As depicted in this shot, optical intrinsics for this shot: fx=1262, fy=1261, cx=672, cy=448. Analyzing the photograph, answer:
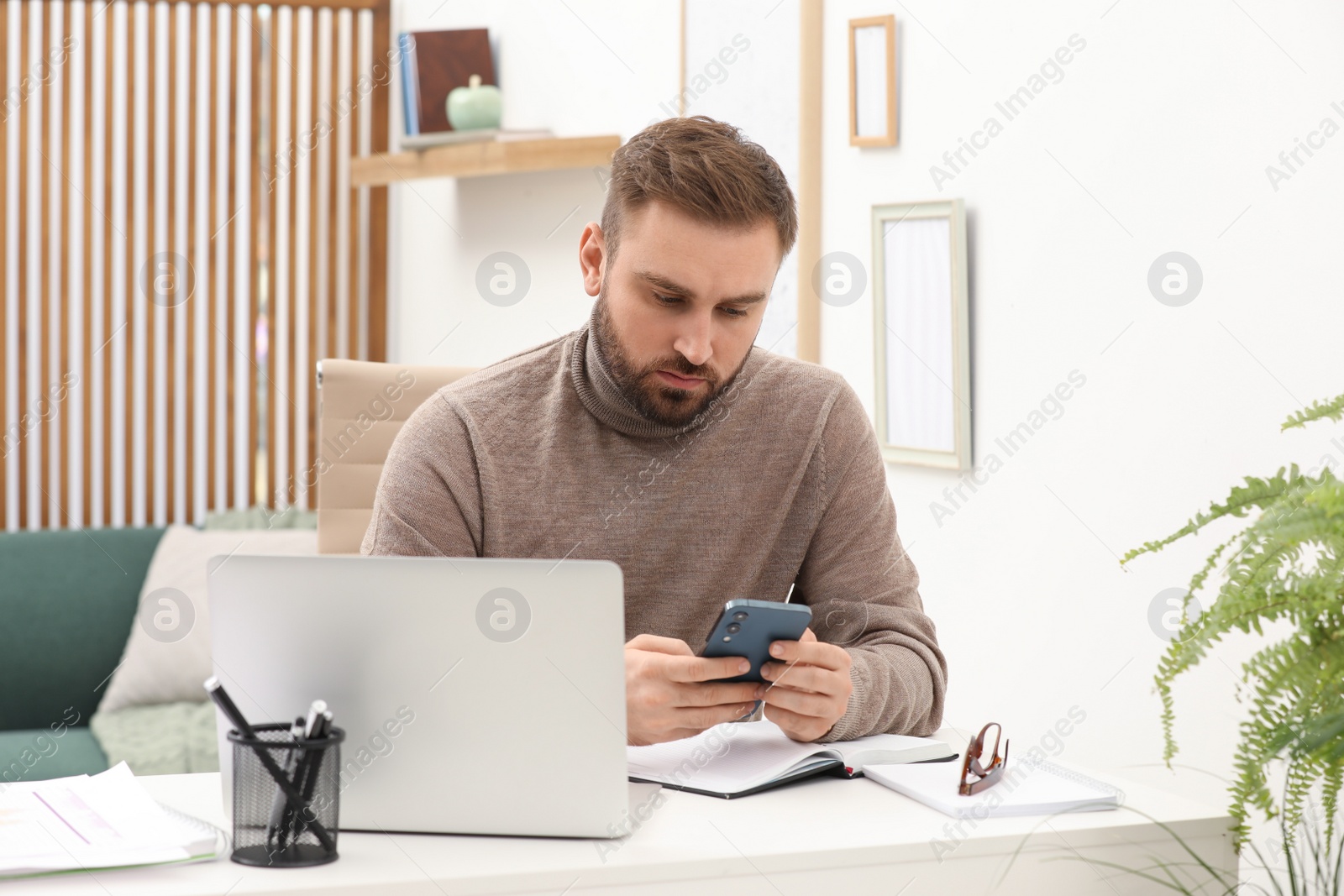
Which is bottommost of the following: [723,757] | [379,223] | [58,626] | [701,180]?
[58,626]

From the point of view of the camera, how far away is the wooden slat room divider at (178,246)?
402cm

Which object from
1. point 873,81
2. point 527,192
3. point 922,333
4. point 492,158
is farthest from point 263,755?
point 527,192

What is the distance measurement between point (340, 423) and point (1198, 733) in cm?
130

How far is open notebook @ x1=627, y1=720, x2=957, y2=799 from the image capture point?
3.91 feet

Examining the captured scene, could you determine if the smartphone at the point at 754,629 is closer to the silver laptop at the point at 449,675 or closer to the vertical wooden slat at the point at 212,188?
the silver laptop at the point at 449,675

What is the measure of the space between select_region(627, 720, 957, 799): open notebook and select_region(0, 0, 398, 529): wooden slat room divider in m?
3.20

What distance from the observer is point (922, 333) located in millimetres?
2311

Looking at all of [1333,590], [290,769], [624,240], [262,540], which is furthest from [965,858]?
[262,540]

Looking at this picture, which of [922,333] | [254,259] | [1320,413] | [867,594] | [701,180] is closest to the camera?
[1320,413]

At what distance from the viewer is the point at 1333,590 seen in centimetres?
96

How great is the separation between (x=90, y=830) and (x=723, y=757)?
0.58 metres

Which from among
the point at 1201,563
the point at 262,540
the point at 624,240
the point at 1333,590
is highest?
the point at 624,240

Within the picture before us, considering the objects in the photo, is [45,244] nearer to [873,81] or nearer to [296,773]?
[873,81]

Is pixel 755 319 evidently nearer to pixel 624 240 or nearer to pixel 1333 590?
pixel 624 240
